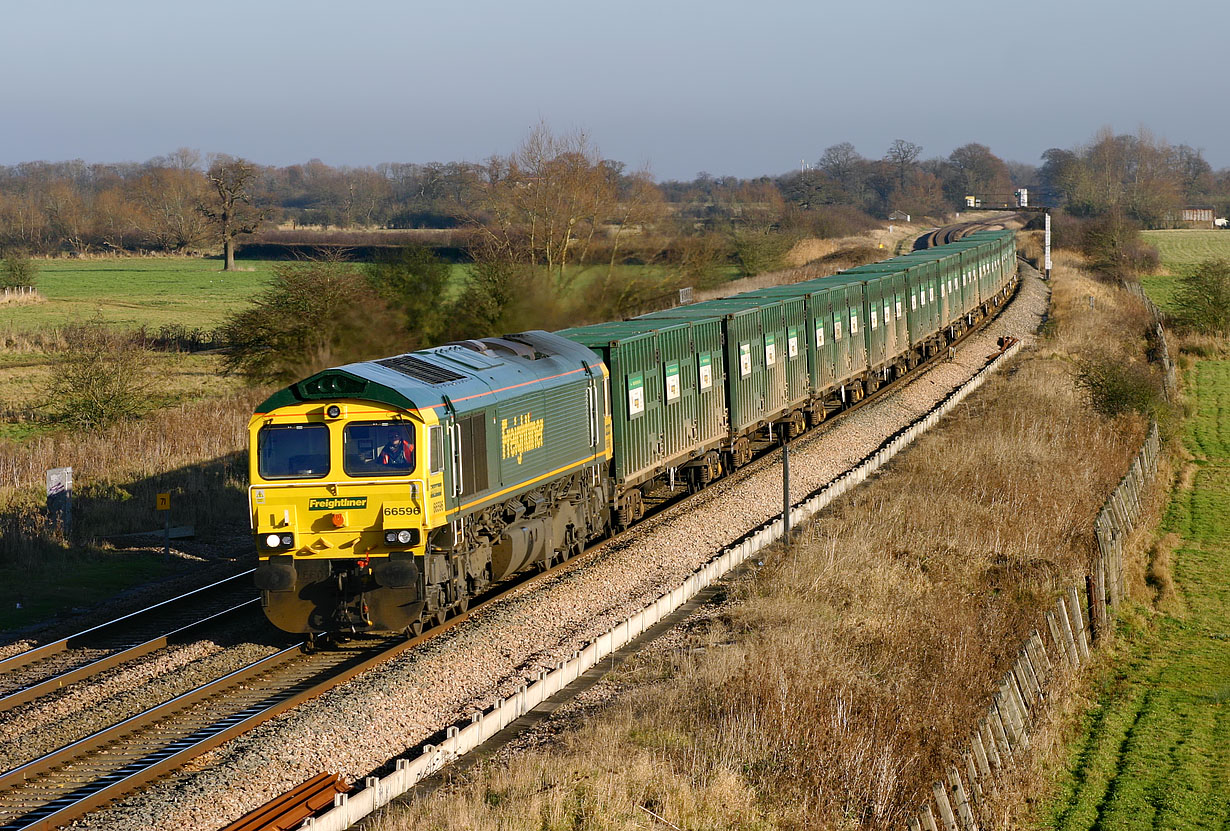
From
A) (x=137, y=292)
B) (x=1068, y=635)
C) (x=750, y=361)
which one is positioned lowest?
(x=1068, y=635)

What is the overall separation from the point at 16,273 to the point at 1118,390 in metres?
58.0

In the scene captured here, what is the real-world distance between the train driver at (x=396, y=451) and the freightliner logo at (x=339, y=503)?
0.51 meters

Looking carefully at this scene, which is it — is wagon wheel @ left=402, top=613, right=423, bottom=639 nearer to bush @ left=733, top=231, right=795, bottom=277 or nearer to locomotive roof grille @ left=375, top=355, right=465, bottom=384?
locomotive roof grille @ left=375, top=355, right=465, bottom=384

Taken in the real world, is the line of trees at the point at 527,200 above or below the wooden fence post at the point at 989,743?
above

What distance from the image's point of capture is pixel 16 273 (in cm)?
6656

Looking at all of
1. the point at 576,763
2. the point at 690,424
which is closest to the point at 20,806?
the point at 576,763

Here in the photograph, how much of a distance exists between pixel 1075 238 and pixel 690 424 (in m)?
83.9

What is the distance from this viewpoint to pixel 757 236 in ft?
243

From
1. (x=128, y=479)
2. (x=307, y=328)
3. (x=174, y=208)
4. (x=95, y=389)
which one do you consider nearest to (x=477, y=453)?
(x=128, y=479)

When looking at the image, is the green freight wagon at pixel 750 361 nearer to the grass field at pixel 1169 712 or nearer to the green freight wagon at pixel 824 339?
the green freight wagon at pixel 824 339

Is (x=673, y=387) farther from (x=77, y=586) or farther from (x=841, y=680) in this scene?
(x=77, y=586)

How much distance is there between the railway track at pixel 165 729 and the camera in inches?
412

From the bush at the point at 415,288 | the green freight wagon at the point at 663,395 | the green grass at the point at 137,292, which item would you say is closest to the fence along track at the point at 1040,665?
the green freight wagon at the point at 663,395

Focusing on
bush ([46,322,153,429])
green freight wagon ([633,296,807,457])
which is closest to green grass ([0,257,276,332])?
bush ([46,322,153,429])
